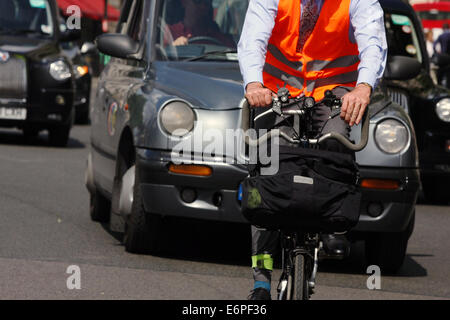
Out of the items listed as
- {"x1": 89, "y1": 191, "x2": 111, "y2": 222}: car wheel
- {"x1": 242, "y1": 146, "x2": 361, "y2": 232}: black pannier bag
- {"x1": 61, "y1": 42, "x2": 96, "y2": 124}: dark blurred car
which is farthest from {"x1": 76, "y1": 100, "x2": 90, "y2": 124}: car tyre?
{"x1": 242, "y1": 146, "x2": 361, "y2": 232}: black pannier bag

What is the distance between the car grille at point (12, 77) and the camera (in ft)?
48.7

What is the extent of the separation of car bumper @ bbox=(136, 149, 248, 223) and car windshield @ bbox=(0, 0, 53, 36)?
8360mm

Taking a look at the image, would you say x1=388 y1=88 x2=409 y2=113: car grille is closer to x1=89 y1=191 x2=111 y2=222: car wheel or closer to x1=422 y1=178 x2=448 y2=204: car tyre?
x1=422 y1=178 x2=448 y2=204: car tyre

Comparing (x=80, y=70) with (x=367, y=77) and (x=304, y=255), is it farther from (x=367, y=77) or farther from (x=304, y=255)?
(x=304, y=255)

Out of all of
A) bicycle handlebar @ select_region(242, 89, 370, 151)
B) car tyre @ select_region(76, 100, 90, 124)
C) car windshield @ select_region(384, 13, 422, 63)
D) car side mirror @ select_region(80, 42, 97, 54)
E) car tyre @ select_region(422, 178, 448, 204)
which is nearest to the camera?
bicycle handlebar @ select_region(242, 89, 370, 151)

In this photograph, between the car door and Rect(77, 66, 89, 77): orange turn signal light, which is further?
Rect(77, 66, 89, 77): orange turn signal light

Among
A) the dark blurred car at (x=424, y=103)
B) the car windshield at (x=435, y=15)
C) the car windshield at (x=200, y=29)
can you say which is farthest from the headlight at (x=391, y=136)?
the car windshield at (x=435, y=15)

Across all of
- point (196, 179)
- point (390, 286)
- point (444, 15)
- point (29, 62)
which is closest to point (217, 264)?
point (196, 179)

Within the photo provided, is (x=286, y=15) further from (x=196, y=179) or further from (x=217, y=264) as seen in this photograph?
(x=217, y=264)

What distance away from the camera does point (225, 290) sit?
6438 mm

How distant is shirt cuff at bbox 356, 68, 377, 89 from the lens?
15.8 ft

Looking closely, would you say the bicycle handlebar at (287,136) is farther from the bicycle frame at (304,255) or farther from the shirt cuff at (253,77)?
the bicycle frame at (304,255)

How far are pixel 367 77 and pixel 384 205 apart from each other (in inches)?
93.8

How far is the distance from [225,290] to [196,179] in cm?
84
